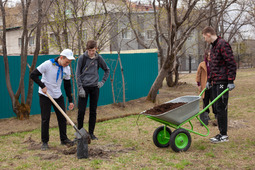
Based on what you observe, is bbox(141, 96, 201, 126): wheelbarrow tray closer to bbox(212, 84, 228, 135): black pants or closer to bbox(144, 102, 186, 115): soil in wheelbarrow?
bbox(144, 102, 186, 115): soil in wheelbarrow

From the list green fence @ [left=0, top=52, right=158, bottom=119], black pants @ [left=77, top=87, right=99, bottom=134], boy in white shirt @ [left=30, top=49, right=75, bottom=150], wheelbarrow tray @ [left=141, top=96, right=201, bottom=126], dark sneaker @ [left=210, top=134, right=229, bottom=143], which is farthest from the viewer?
green fence @ [left=0, top=52, right=158, bottom=119]

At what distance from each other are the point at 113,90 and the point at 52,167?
5912 millimetres

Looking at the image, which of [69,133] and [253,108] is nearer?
[69,133]

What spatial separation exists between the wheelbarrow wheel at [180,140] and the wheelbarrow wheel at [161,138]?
0.30 m

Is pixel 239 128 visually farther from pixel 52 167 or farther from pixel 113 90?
pixel 113 90

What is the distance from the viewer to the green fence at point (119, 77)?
7.70 metres

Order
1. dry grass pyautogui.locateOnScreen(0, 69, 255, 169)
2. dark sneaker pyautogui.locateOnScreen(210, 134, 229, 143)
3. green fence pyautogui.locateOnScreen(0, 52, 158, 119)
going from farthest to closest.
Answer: green fence pyautogui.locateOnScreen(0, 52, 158, 119), dark sneaker pyautogui.locateOnScreen(210, 134, 229, 143), dry grass pyautogui.locateOnScreen(0, 69, 255, 169)

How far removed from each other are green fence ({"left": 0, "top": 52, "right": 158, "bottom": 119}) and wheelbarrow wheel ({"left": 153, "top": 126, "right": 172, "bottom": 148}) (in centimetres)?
435

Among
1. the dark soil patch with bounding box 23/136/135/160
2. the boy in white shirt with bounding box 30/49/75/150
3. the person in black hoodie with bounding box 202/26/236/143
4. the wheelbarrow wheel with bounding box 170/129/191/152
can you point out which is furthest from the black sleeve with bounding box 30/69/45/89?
the person in black hoodie with bounding box 202/26/236/143

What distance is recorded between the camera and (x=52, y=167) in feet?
13.3

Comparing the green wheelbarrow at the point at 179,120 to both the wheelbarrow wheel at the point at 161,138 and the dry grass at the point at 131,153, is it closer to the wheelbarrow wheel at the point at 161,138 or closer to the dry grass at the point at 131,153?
the wheelbarrow wheel at the point at 161,138

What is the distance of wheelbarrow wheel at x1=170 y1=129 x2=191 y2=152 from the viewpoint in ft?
15.0

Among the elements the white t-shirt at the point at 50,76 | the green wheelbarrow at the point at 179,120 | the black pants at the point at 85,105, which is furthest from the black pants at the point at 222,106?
the white t-shirt at the point at 50,76

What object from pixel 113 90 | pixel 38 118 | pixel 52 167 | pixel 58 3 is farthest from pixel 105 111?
pixel 52 167
